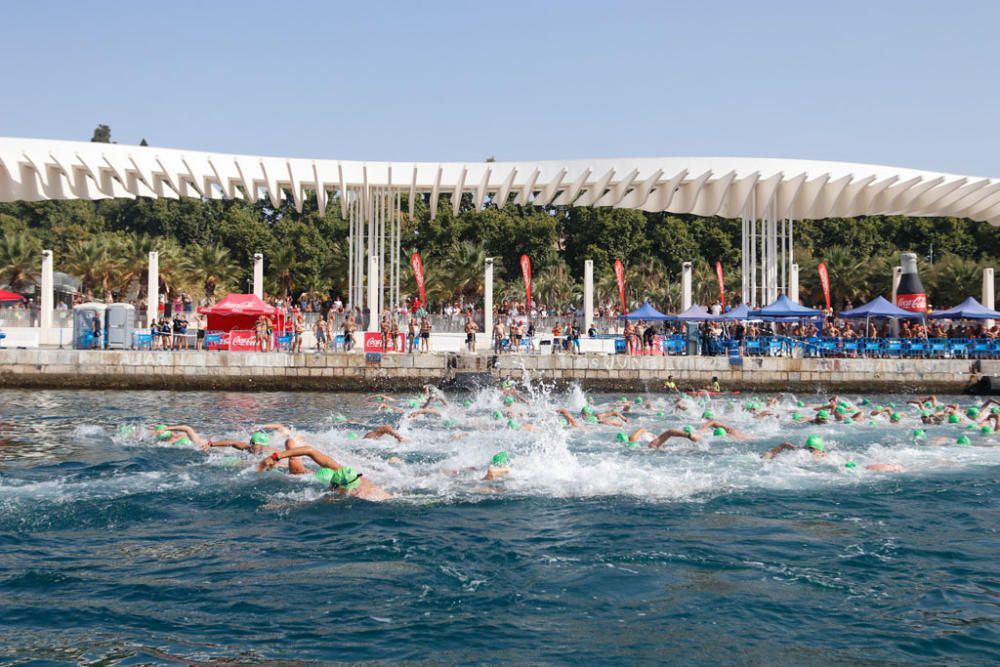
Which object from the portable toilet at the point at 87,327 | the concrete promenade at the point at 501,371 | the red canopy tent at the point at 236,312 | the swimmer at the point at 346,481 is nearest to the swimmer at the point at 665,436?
the swimmer at the point at 346,481

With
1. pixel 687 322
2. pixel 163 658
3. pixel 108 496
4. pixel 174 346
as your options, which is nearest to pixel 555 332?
pixel 687 322

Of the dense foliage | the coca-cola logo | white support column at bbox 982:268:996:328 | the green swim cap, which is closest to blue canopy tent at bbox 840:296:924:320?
the coca-cola logo

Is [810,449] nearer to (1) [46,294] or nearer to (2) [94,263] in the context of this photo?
(1) [46,294]

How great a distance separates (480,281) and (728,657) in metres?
47.5

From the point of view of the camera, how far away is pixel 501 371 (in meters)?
26.8

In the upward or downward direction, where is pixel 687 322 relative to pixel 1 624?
upward

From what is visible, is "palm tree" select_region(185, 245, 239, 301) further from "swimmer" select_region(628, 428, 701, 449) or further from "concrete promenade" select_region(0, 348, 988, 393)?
"swimmer" select_region(628, 428, 701, 449)

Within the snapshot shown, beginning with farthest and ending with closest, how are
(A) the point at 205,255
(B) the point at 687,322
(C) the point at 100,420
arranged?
1. (A) the point at 205,255
2. (B) the point at 687,322
3. (C) the point at 100,420

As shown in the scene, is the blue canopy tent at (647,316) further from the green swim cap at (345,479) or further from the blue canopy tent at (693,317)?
the green swim cap at (345,479)

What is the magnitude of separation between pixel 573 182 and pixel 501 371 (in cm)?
897

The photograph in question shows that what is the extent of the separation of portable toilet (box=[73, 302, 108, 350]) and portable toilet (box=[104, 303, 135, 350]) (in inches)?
6.5

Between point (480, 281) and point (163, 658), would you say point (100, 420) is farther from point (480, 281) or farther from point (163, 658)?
point (480, 281)

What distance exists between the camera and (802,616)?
6.62 m

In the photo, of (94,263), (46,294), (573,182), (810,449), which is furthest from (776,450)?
(94,263)
